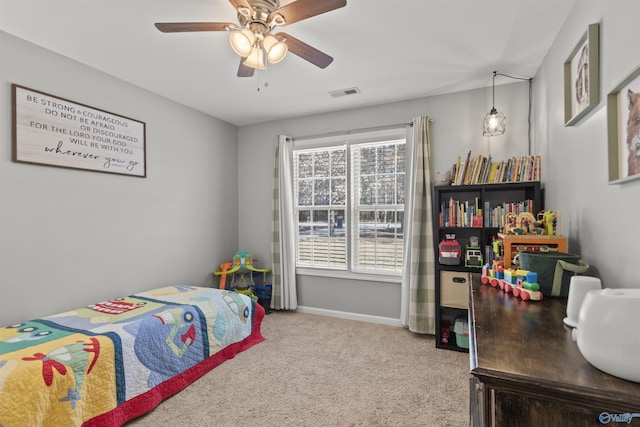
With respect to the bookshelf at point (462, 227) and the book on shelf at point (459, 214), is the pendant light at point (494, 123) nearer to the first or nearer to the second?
the bookshelf at point (462, 227)

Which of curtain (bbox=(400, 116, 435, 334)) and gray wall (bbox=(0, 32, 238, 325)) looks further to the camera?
curtain (bbox=(400, 116, 435, 334))

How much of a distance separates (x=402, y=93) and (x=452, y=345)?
2561 mm

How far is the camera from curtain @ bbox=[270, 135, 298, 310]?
394 cm

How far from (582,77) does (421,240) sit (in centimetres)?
193

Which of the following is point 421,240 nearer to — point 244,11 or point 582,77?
point 582,77

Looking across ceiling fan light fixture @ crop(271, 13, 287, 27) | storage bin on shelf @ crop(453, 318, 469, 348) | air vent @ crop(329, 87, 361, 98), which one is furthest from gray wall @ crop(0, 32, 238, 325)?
storage bin on shelf @ crop(453, 318, 469, 348)

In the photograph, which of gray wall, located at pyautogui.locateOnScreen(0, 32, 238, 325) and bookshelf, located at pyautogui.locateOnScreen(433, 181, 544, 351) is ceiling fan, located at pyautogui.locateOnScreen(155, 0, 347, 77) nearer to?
gray wall, located at pyautogui.locateOnScreen(0, 32, 238, 325)

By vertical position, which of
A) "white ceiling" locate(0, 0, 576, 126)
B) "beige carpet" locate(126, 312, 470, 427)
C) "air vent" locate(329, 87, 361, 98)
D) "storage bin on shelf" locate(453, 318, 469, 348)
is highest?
"white ceiling" locate(0, 0, 576, 126)

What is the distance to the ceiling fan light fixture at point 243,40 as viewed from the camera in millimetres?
1636

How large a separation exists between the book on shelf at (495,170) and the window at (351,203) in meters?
0.69

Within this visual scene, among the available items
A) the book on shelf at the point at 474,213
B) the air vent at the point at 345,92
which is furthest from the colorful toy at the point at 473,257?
the air vent at the point at 345,92

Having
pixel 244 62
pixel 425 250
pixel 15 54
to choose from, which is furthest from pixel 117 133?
pixel 425 250

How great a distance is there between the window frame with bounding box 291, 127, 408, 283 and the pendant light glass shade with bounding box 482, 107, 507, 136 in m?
0.79

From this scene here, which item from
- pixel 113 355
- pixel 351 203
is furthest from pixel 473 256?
pixel 113 355
